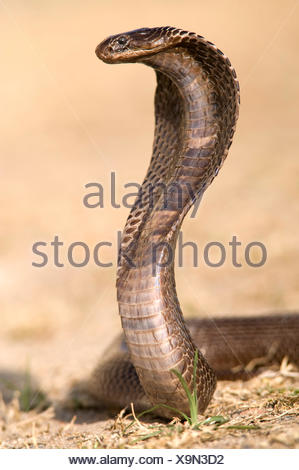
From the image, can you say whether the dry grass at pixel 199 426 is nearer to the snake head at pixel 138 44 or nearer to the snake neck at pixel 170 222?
the snake neck at pixel 170 222

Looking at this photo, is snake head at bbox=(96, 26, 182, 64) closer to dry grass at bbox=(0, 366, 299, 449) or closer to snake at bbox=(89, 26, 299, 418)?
snake at bbox=(89, 26, 299, 418)

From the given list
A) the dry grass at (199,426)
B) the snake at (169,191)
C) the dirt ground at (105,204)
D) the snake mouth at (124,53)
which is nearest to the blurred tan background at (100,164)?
the dirt ground at (105,204)

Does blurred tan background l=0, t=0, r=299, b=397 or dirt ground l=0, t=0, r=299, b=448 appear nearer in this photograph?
dirt ground l=0, t=0, r=299, b=448

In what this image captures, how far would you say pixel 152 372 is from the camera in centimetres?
249

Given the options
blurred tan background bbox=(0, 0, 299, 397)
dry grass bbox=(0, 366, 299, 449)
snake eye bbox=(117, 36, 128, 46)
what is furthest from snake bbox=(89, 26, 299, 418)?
blurred tan background bbox=(0, 0, 299, 397)

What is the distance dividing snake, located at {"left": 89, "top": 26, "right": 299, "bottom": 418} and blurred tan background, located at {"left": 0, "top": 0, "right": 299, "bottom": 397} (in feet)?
5.23

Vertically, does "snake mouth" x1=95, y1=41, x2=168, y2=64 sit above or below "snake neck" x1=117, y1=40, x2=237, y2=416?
above

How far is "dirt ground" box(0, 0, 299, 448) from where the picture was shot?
3.12 m

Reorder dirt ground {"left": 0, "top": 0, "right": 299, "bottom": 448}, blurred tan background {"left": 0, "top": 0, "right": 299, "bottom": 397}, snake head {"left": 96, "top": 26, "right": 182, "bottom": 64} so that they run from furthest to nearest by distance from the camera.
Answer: blurred tan background {"left": 0, "top": 0, "right": 299, "bottom": 397} → dirt ground {"left": 0, "top": 0, "right": 299, "bottom": 448} → snake head {"left": 96, "top": 26, "right": 182, "bottom": 64}

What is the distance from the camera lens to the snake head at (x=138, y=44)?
7.96ft

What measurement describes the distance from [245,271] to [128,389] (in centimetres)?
367

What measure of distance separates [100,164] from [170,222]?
9.63 meters

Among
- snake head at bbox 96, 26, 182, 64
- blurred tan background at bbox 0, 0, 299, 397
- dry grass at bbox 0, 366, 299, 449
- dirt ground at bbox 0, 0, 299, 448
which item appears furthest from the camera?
blurred tan background at bbox 0, 0, 299, 397

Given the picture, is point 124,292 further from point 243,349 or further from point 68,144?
point 68,144
